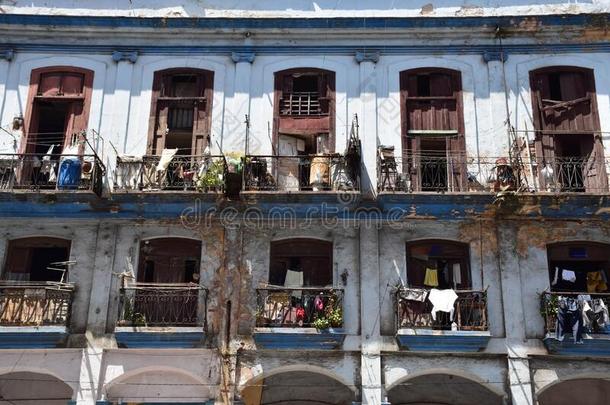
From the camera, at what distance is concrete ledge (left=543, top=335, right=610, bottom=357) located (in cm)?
1350

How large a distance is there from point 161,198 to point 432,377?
727cm

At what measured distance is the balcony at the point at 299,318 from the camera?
1377 cm

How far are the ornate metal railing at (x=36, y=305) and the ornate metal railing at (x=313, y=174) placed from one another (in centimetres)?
457

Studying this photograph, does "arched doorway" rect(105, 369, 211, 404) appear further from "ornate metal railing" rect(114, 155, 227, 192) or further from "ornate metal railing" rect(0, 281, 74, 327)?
"ornate metal railing" rect(114, 155, 227, 192)

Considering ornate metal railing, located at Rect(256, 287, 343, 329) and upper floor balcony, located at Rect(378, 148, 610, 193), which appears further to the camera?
upper floor balcony, located at Rect(378, 148, 610, 193)

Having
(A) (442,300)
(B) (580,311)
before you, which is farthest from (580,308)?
(A) (442,300)

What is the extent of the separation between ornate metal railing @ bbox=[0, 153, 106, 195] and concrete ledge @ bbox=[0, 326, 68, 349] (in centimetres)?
300

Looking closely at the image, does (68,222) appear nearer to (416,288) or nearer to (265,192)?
(265,192)

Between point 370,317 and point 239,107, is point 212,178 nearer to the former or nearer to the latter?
point 239,107

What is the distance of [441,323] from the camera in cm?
1395

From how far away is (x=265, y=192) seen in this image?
1435 centimetres

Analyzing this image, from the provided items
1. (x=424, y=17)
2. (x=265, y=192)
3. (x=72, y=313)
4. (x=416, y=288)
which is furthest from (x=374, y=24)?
(x=72, y=313)


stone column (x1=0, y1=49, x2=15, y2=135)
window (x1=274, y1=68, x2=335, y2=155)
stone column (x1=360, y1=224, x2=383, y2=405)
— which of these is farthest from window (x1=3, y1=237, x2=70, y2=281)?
stone column (x1=360, y1=224, x2=383, y2=405)

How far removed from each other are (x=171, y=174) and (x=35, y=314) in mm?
4120
